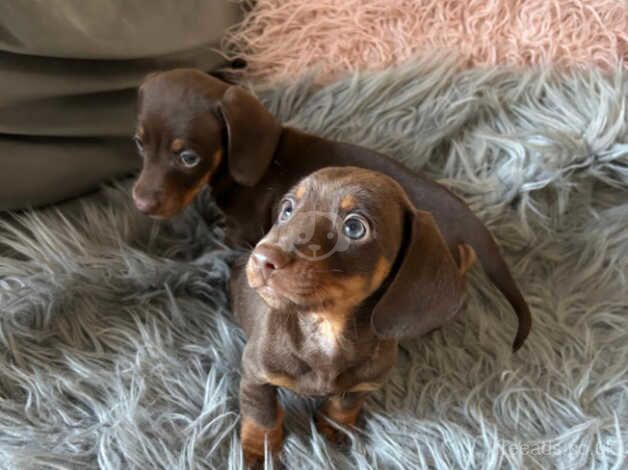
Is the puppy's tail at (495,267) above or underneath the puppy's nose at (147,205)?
above

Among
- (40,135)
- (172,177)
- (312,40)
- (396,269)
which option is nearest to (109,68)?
(40,135)

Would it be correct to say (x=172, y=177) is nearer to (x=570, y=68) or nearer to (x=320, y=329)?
(x=320, y=329)

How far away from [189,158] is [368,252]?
0.59m

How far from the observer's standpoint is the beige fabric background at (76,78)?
1387 millimetres

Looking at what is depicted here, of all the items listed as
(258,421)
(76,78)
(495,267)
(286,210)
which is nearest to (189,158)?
(76,78)

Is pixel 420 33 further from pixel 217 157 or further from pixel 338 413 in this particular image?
pixel 338 413

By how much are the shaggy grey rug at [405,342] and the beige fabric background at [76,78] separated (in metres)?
0.08

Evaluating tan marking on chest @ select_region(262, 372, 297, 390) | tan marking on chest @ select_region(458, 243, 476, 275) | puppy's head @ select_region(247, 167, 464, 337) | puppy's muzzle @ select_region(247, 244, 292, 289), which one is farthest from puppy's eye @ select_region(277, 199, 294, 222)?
tan marking on chest @ select_region(458, 243, 476, 275)

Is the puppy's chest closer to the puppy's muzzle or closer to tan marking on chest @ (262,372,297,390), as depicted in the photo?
tan marking on chest @ (262,372,297,390)

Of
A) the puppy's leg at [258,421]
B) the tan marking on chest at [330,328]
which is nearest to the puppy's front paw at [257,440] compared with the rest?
the puppy's leg at [258,421]

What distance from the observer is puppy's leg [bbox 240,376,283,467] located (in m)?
1.24

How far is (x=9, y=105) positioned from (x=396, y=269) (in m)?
0.88

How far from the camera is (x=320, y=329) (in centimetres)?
113

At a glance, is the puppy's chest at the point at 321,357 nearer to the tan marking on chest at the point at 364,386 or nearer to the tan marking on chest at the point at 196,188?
the tan marking on chest at the point at 364,386
